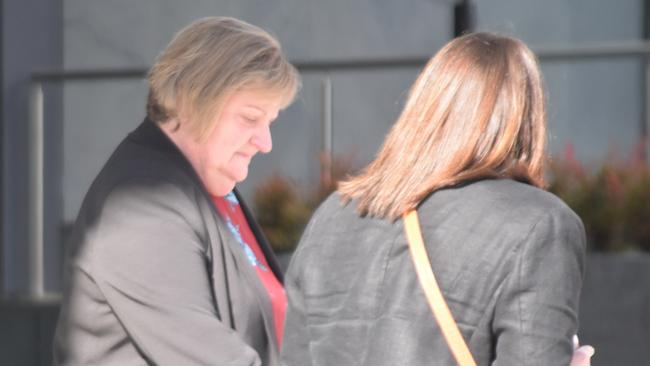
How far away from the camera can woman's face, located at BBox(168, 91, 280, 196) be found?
2943 mm

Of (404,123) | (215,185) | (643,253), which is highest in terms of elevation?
(404,123)

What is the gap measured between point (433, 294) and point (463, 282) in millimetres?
54

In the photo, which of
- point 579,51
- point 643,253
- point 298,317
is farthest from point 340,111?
point 298,317

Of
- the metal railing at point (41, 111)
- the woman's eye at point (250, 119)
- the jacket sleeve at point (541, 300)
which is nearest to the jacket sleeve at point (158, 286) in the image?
the woman's eye at point (250, 119)

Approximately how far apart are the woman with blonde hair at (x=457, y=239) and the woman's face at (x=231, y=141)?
1.94ft

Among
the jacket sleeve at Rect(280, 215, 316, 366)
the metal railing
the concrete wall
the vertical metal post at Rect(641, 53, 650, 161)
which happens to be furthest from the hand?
the metal railing

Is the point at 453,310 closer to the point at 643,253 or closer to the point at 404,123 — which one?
the point at 404,123

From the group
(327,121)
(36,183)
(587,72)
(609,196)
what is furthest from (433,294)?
(587,72)

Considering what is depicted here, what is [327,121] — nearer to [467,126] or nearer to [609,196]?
[609,196]

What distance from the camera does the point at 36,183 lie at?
783 cm

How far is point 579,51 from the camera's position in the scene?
274 inches

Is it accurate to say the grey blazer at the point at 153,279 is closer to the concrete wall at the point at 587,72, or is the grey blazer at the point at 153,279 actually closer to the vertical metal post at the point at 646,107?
the concrete wall at the point at 587,72

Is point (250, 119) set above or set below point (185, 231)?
above

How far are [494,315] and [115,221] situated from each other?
0.90 meters
